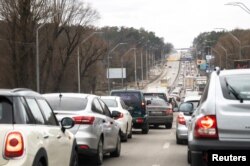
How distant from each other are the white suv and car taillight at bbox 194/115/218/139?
194 centimetres

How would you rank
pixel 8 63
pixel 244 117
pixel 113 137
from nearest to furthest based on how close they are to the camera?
pixel 244 117, pixel 113 137, pixel 8 63

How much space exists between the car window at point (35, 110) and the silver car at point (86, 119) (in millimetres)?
4065

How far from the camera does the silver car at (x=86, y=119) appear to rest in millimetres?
12398

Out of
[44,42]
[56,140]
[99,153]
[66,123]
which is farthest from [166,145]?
[44,42]

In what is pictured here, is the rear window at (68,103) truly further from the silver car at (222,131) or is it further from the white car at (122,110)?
the white car at (122,110)

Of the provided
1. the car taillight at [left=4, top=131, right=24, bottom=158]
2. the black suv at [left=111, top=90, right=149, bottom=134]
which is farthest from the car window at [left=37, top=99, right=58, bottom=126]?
the black suv at [left=111, top=90, right=149, bottom=134]

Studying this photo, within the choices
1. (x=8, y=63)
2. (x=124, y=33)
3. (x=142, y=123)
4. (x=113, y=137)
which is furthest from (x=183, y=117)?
(x=124, y=33)

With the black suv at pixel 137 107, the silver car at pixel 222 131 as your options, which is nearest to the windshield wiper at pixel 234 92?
the silver car at pixel 222 131

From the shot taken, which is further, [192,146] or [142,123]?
[142,123]

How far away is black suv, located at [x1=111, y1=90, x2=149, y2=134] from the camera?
25.8 meters

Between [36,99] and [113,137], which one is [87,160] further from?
[36,99]

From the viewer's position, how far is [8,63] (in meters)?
64.3

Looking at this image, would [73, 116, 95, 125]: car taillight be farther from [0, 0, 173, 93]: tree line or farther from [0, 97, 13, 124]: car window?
[0, 0, 173, 93]: tree line

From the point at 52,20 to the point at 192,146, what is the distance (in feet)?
199
